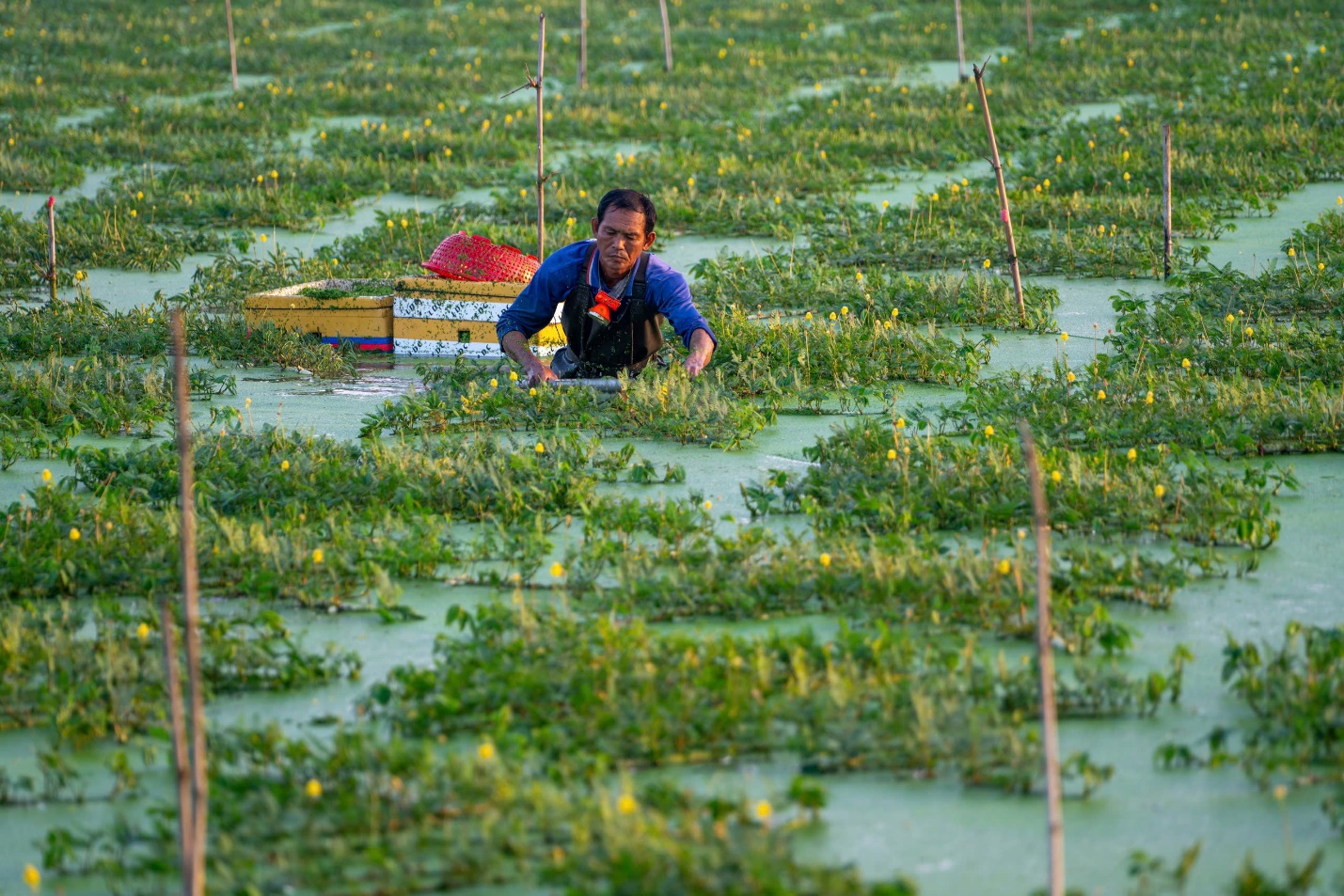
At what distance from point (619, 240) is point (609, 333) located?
517 millimetres

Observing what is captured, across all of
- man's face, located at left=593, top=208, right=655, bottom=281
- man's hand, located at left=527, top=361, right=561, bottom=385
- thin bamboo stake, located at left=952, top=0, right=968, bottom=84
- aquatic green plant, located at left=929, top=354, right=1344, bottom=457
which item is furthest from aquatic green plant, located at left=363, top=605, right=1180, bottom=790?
thin bamboo stake, located at left=952, top=0, right=968, bottom=84

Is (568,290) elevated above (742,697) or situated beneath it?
elevated above

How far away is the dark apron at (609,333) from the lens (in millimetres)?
7027

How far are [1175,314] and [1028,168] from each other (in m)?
4.52

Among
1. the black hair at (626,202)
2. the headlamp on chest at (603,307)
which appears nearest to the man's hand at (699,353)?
the headlamp on chest at (603,307)

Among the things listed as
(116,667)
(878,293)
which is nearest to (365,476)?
(116,667)

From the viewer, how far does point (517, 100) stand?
16125 millimetres

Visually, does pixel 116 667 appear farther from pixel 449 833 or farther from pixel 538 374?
pixel 538 374

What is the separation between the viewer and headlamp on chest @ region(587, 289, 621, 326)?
7008mm

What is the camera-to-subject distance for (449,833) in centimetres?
A: 328

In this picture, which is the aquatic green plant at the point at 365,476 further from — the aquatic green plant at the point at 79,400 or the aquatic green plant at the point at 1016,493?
the aquatic green plant at the point at 1016,493

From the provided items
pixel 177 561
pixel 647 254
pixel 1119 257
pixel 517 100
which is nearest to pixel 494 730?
pixel 177 561

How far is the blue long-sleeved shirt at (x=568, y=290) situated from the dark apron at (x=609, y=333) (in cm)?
3

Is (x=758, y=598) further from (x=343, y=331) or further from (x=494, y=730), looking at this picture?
(x=343, y=331)
